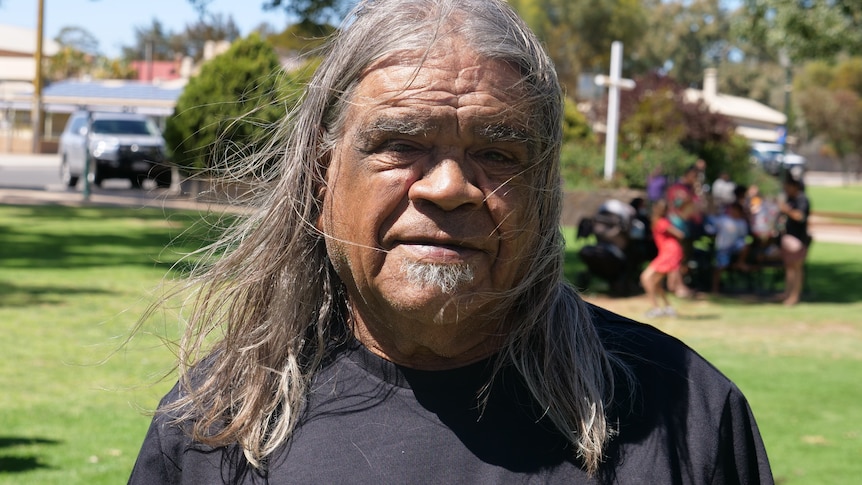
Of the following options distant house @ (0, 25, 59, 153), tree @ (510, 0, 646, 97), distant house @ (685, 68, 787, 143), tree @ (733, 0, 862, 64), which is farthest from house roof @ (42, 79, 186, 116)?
tree @ (733, 0, 862, 64)

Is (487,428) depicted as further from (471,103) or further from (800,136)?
(800,136)

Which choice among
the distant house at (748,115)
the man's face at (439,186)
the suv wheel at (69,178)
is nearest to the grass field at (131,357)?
the man's face at (439,186)

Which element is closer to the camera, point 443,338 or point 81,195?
point 443,338

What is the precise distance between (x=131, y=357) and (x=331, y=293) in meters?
6.44

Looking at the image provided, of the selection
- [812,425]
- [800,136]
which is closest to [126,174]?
[812,425]

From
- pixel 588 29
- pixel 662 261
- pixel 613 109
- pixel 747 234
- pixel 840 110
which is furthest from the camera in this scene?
pixel 840 110

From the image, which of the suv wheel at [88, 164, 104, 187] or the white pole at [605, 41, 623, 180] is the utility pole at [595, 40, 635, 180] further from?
the suv wheel at [88, 164, 104, 187]

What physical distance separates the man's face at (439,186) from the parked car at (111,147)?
2360 centimetres

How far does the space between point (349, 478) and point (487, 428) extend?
0.26 metres

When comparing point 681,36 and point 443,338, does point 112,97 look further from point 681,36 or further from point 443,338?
point 443,338

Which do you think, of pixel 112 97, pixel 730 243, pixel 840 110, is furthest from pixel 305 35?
pixel 840 110

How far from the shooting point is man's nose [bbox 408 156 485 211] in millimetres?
1823

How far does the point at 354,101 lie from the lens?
77.8 inches

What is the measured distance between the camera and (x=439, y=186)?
6.01 ft
